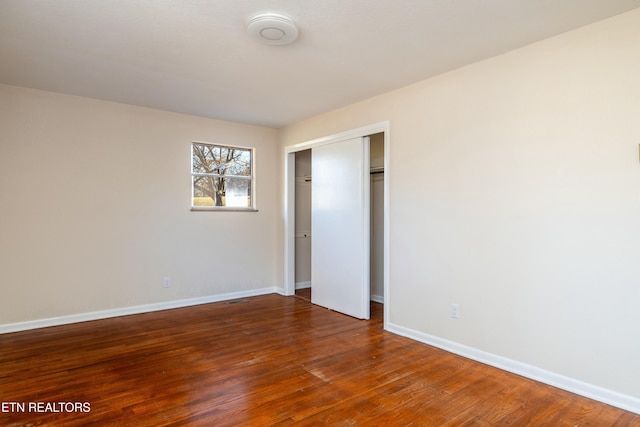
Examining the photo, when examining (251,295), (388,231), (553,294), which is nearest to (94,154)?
(251,295)

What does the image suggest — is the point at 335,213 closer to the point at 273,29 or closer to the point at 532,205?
the point at 532,205

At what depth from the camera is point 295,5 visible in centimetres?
219

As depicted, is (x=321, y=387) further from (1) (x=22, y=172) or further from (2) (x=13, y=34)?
(1) (x=22, y=172)

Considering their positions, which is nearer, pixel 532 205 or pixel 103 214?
pixel 532 205

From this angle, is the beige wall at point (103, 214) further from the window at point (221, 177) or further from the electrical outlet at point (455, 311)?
the electrical outlet at point (455, 311)

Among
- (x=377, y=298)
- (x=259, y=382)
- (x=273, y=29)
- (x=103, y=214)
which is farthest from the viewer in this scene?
(x=377, y=298)

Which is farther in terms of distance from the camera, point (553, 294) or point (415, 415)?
point (553, 294)

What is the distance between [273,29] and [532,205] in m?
2.28

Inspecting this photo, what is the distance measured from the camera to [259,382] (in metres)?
2.57

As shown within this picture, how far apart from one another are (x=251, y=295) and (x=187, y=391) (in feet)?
9.30

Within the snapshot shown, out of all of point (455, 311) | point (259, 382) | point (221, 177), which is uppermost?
point (221, 177)

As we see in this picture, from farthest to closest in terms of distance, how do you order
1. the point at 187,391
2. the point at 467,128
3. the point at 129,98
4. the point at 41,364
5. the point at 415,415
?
the point at 129,98 < the point at 467,128 < the point at 41,364 < the point at 187,391 < the point at 415,415

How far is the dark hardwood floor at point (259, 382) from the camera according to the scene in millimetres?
2135

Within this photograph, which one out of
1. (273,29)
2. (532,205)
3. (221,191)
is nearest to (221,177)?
(221,191)
